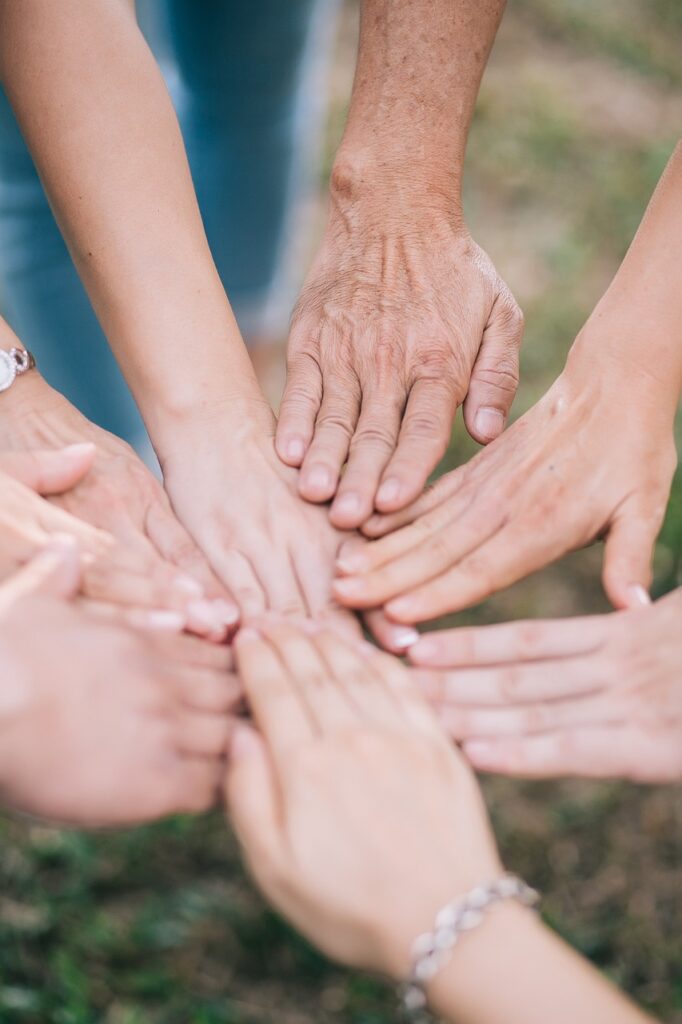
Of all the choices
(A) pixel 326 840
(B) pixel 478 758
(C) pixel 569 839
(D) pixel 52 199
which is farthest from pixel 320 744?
(D) pixel 52 199

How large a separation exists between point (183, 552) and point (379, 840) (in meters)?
0.66

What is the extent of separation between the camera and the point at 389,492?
1.68m

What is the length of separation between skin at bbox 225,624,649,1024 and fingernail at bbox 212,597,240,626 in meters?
0.13

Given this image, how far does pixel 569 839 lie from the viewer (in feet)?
6.98

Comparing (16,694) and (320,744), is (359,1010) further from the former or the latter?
(16,694)

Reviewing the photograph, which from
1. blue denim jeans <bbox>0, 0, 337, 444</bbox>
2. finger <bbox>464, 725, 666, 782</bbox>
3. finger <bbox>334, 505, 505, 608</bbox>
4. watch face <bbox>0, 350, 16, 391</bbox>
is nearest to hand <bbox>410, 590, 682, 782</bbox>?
finger <bbox>464, 725, 666, 782</bbox>

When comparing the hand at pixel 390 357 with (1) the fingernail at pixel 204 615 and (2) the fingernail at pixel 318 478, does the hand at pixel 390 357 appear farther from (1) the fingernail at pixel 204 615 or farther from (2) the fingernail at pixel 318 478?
(1) the fingernail at pixel 204 615

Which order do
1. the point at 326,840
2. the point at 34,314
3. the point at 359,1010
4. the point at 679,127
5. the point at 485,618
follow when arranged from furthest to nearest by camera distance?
the point at 679,127
the point at 485,618
the point at 34,314
the point at 359,1010
the point at 326,840

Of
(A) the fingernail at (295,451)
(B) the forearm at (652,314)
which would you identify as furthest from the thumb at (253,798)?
(B) the forearm at (652,314)

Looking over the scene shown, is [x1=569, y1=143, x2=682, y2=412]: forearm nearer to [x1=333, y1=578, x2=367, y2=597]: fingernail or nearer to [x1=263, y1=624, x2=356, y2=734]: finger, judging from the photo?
[x1=333, y1=578, x2=367, y2=597]: fingernail

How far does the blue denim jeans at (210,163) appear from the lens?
7.27ft

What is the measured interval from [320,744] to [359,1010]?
84cm

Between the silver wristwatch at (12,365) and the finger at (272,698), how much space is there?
0.70 metres

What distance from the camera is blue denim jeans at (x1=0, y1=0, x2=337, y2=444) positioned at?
87.3 inches
